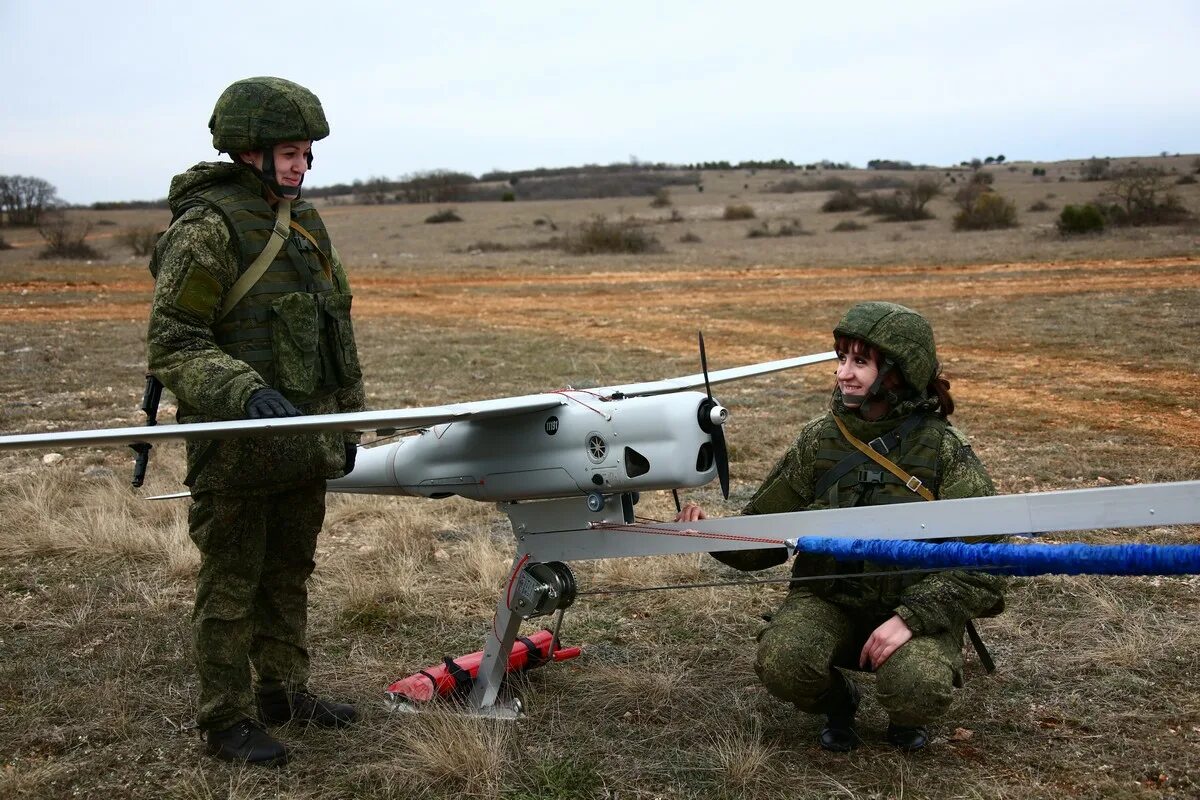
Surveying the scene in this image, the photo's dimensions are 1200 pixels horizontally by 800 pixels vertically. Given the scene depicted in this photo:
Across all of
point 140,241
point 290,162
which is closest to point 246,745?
point 290,162

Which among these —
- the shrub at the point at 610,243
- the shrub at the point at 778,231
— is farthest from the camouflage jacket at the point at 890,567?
the shrub at the point at 778,231

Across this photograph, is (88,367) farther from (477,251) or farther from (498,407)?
(477,251)

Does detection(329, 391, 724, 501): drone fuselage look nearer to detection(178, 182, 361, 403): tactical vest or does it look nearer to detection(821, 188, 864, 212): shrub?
detection(178, 182, 361, 403): tactical vest

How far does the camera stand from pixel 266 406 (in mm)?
3477

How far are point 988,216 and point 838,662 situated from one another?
1199 inches

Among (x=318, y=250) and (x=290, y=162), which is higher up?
(x=290, y=162)

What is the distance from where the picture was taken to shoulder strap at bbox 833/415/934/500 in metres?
3.88

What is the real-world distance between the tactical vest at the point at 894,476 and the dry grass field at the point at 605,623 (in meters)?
0.94

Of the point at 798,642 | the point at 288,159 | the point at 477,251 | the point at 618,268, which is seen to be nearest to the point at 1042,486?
→ the point at 798,642

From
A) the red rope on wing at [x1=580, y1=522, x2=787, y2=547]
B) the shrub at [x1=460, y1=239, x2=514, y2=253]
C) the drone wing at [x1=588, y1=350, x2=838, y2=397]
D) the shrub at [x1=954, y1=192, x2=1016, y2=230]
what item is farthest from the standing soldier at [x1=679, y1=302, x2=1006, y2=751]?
the shrub at [x1=954, y1=192, x2=1016, y2=230]

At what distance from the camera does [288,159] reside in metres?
3.98

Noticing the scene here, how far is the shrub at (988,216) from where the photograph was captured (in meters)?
31.7

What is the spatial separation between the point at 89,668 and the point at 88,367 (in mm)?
9337

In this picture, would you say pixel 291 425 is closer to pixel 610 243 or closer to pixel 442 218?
pixel 610 243
